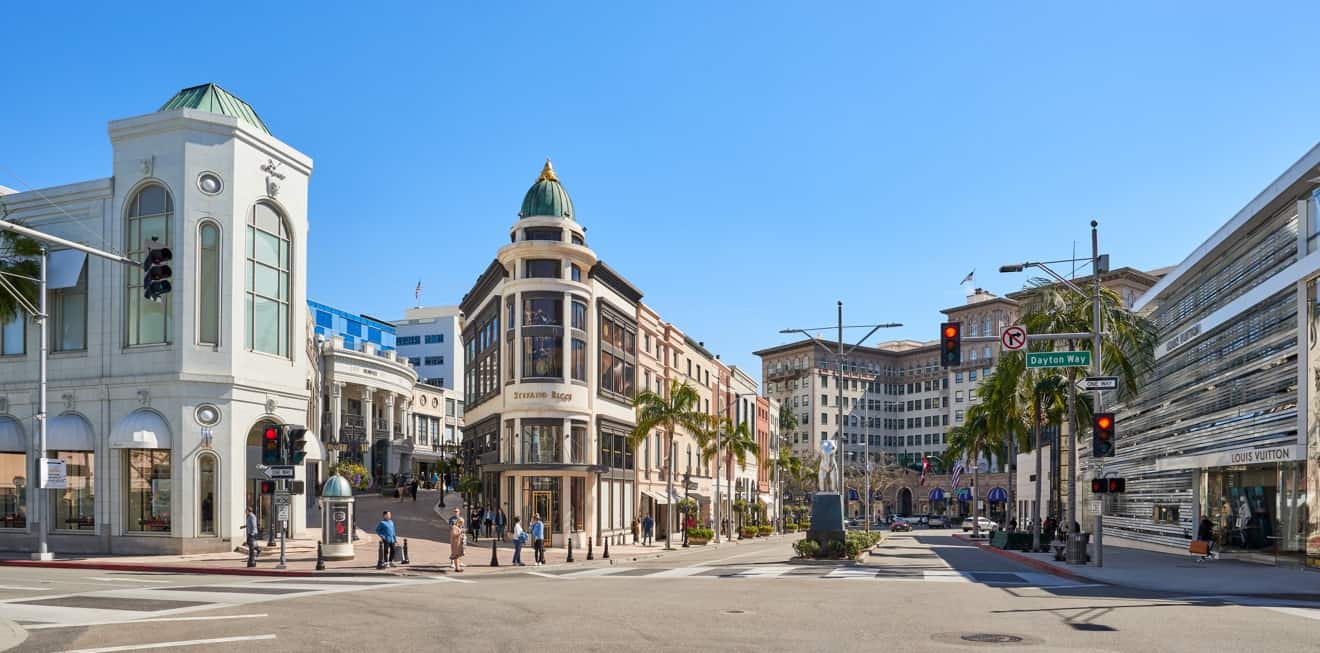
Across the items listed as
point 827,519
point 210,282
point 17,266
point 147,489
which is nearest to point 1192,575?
point 827,519

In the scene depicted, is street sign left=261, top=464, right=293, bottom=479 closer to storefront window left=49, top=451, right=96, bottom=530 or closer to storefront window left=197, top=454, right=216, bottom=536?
storefront window left=197, top=454, right=216, bottom=536

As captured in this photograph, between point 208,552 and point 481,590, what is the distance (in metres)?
17.1

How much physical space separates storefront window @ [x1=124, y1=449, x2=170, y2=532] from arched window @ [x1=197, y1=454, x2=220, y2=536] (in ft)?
3.65

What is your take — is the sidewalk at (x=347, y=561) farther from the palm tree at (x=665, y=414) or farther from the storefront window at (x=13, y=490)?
the palm tree at (x=665, y=414)

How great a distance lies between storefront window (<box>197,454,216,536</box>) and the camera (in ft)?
124

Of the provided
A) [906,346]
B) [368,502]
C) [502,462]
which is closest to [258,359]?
[502,462]

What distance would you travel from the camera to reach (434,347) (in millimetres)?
140000

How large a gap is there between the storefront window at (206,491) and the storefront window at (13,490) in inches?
A: 311

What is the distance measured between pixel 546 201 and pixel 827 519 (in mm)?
24311

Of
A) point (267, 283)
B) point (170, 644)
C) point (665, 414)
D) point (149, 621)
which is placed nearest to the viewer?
point (170, 644)

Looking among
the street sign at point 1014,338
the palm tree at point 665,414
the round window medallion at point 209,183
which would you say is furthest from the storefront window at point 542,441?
the street sign at point 1014,338

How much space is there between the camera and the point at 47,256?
39781 millimetres

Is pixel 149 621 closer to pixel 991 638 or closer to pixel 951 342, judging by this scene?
pixel 991 638

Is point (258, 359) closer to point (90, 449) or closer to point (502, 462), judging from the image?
point (90, 449)
